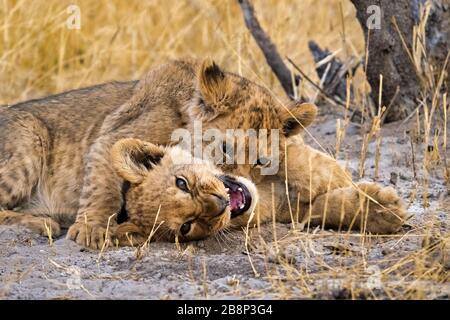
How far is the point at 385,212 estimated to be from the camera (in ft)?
14.8

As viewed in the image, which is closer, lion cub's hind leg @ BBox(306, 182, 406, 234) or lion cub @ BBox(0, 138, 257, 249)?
lion cub @ BBox(0, 138, 257, 249)

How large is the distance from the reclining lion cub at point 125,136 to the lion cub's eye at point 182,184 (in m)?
0.33

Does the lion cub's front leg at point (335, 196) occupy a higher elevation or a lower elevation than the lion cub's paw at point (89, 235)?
higher

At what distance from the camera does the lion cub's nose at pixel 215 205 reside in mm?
4254

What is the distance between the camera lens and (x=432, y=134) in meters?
6.18

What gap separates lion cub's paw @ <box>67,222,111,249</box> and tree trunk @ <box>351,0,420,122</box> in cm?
243

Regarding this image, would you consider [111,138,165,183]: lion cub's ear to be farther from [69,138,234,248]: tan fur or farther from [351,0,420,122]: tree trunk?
[351,0,420,122]: tree trunk

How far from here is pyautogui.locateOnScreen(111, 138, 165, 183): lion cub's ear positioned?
4641 millimetres

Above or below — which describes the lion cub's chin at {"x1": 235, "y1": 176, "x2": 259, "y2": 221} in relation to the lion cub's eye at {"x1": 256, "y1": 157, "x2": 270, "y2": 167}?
below

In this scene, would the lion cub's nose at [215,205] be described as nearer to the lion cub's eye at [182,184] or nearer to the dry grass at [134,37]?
the lion cub's eye at [182,184]

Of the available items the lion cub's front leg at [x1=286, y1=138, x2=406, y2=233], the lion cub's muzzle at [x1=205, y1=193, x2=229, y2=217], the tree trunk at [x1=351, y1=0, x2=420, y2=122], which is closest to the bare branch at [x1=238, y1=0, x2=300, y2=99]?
the tree trunk at [x1=351, y1=0, x2=420, y2=122]

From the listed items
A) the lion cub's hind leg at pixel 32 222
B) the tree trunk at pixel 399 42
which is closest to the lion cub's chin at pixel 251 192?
the lion cub's hind leg at pixel 32 222

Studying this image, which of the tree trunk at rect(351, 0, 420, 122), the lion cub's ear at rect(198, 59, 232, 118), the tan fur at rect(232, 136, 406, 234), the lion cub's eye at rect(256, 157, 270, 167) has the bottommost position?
the tan fur at rect(232, 136, 406, 234)

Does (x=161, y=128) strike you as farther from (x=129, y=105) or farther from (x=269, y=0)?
(x=269, y=0)
